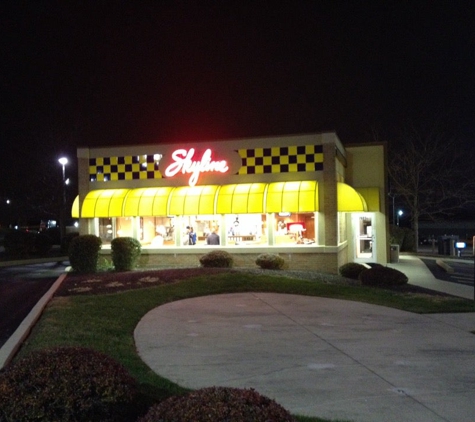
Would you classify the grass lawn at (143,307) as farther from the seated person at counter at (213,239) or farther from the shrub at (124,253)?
the seated person at counter at (213,239)

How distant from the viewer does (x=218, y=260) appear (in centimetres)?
1961

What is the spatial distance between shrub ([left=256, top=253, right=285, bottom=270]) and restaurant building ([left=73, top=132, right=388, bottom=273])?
957 millimetres

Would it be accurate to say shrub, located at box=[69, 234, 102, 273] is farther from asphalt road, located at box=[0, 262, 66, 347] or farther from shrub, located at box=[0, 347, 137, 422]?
shrub, located at box=[0, 347, 137, 422]

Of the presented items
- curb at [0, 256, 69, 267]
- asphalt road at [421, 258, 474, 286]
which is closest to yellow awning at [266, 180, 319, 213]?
asphalt road at [421, 258, 474, 286]

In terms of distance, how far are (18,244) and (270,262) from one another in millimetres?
16289

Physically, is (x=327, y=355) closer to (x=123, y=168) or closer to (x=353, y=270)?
(x=353, y=270)

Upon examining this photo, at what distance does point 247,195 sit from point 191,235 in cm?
298

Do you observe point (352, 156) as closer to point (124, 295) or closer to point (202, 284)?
point (202, 284)

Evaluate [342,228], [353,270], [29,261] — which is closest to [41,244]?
[29,261]

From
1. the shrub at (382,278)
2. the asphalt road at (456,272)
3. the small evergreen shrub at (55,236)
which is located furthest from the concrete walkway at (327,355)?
the small evergreen shrub at (55,236)

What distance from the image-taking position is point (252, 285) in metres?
15.5

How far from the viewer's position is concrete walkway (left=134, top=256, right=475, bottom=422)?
19.4 ft

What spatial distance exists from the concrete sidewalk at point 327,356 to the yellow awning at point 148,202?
31.7 ft

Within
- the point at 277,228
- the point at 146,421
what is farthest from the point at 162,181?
the point at 146,421
